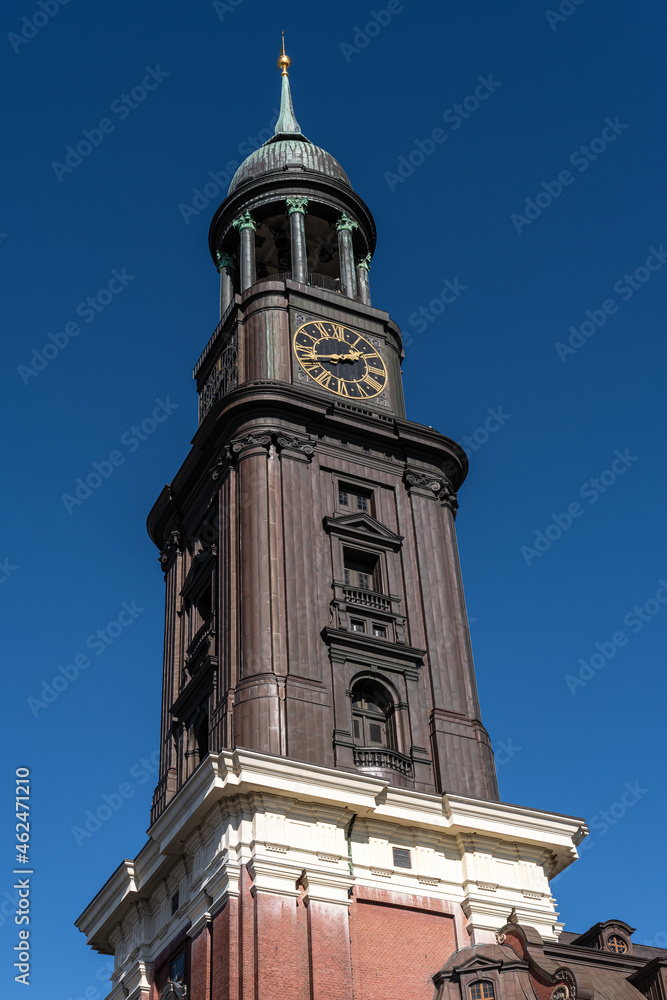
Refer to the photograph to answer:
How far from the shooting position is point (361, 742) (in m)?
43.8

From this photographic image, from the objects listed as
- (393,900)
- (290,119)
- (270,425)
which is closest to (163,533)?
(270,425)

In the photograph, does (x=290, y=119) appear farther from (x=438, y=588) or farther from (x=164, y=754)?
(x=164, y=754)

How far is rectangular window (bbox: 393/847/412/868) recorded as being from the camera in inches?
1601

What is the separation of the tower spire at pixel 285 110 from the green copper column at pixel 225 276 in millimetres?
7940

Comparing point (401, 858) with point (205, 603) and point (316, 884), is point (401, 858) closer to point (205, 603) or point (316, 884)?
point (316, 884)

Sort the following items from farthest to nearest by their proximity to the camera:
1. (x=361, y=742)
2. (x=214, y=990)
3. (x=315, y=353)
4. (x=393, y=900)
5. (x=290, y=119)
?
1. (x=290, y=119)
2. (x=315, y=353)
3. (x=361, y=742)
4. (x=393, y=900)
5. (x=214, y=990)

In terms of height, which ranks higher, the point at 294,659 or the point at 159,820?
the point at 294,659

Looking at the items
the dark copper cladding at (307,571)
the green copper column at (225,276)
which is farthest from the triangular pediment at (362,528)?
the green copper column at (225,276)

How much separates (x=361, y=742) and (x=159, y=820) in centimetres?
649

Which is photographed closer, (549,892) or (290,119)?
(549,892)

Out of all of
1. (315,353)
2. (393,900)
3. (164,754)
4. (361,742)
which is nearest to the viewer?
(393,900)

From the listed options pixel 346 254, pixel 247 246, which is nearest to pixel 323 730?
pixel 346 254

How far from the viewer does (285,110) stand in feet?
230

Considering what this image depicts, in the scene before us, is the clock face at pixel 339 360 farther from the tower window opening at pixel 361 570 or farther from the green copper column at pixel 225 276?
the tower window opening at pixel 361 570
